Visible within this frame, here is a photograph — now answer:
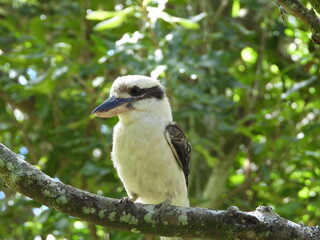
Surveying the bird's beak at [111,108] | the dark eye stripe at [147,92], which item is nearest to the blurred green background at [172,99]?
the dark eye stripe at [147,92]

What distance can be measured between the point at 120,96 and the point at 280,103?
Answer: 6.61ft

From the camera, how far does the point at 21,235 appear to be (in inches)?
226

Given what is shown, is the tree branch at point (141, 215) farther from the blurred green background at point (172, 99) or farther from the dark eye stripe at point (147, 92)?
the blurred green background at point (172, 99)

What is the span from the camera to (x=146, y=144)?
3.93m

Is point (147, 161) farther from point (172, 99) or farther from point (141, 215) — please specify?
point (172, 99)

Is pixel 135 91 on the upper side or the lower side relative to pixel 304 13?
lower

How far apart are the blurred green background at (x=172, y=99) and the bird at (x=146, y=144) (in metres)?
0.49

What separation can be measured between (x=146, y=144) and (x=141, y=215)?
0.90 meters

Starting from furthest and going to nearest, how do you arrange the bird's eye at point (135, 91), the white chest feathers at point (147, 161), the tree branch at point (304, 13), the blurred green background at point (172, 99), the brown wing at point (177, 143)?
the blurred green background at point (172, 99) → the bird's eye at point (135, 91) → the brown wing at point (177, 143) → the white chest feathers at point (147, 161) → the tree branch at point (304, 13)

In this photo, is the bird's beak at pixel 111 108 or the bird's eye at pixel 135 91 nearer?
the bird's beak at pixel 111 108

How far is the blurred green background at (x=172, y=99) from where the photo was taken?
5094mm

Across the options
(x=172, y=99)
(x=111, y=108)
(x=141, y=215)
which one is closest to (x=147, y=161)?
(x=111, y=108)

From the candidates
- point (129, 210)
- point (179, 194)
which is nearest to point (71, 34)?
point (179, 194)

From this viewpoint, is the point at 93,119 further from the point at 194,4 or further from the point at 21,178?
the point at 21,178
